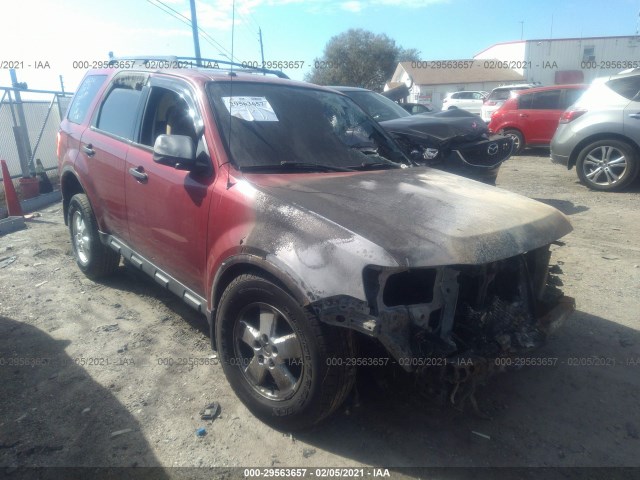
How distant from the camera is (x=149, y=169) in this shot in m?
3.41

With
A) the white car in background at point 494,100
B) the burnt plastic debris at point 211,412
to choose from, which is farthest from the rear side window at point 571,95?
the burnt plastic debris at point 211,412

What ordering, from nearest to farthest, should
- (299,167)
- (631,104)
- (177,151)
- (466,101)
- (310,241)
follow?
(310,241) → (177,151) → (299,167) → (631,104) → (466,101)

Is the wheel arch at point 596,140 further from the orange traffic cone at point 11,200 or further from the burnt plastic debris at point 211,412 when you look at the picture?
the orange traffic cone at point 11,200

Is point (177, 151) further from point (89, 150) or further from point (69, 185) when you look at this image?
point (69, 185)

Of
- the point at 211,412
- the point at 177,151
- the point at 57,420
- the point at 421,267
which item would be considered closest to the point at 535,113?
the point at 177,151

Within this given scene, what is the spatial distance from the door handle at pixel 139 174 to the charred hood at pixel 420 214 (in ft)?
3.35

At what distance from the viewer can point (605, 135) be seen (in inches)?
307

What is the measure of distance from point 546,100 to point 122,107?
1120cm

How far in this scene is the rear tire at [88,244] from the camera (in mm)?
4465

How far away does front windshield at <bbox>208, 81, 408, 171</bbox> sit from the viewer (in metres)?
3.04

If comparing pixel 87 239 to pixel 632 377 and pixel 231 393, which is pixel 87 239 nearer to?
pixel 231 393

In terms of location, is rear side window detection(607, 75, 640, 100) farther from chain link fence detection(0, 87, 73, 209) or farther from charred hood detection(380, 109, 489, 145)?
chain link fence detection(0, 87, 73, 209)

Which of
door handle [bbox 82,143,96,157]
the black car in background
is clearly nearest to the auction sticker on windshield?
door handle [bbox 82,143,96,157]

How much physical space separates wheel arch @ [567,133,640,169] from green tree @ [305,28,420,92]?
126 feet
